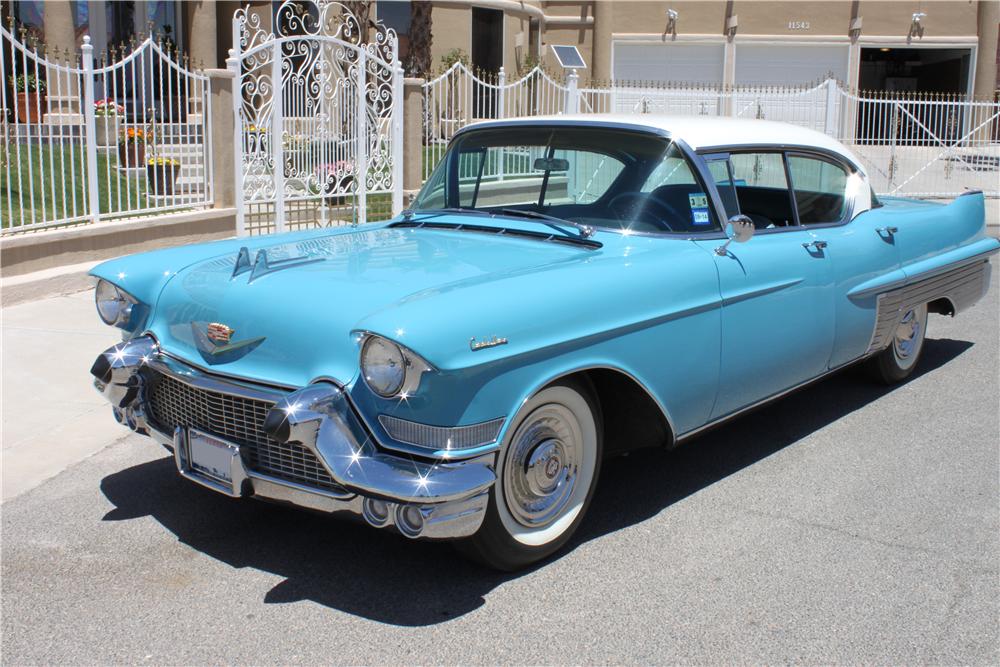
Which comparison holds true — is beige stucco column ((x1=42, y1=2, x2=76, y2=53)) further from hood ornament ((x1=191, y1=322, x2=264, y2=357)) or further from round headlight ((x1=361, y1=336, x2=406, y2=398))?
round headlight ((x1=361, y1=336, x2=406, y2=398))

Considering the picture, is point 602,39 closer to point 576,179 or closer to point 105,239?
point 105,239

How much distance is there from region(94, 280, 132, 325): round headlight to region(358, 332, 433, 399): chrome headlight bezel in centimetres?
141

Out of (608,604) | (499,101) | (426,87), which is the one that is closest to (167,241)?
A: (426,87)

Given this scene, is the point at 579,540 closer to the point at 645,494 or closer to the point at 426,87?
the point at 645,494

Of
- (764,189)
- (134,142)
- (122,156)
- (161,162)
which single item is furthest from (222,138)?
(764,189)

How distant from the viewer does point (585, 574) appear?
12.0ft

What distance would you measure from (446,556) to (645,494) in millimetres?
1053

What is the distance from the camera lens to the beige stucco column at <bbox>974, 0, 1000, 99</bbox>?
2547 cm

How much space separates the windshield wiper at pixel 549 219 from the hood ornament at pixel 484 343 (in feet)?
3.59

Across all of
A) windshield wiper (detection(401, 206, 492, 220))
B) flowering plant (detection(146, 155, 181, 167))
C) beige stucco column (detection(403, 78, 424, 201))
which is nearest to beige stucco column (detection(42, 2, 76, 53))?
beige stucco column (detection(403, 78, 424, 201))

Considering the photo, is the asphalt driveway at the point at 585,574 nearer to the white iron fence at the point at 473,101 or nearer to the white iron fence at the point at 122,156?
the white iron fence at the point at 122,156

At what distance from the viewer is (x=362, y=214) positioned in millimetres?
11117

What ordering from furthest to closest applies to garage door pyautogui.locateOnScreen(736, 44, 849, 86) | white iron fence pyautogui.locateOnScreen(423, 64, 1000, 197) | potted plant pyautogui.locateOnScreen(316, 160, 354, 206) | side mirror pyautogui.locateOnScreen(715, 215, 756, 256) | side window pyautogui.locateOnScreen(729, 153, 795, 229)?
garage door pyautogui.locateOnScreen(736, 44, 849, 86), white iron fence pyautogui.locateOnScreen(423, 64, 1000, 197), potted plant pyautogui.locateOnScreen(316, 160, 354, 206), side window pyautogui.locateOnScreen(729, 153, 795, 229), side mirror pyautogui.locateOnScreen(715, 215, 756, 256)

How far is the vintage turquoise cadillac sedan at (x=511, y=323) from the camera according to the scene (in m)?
3.21
